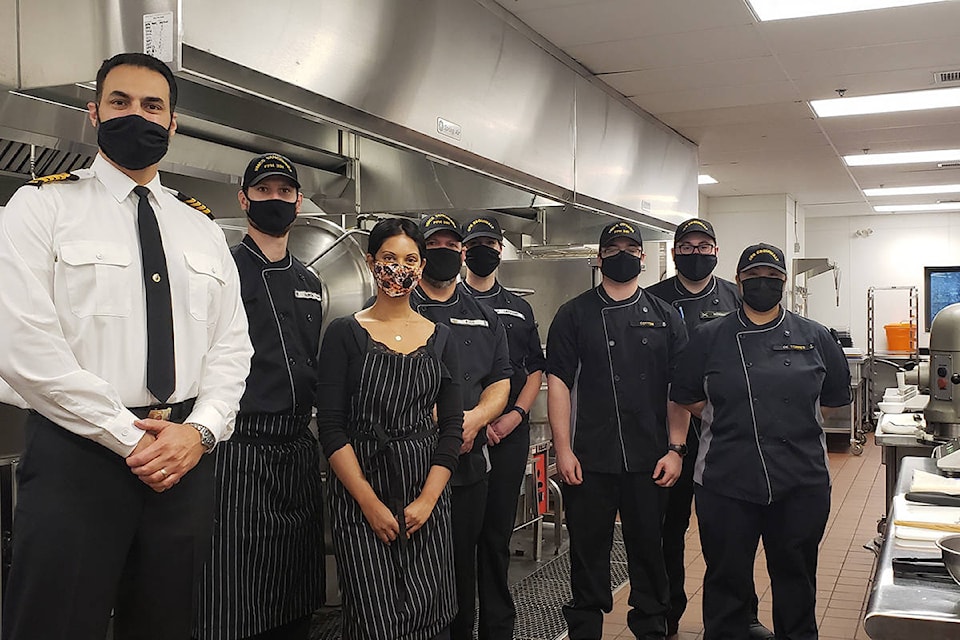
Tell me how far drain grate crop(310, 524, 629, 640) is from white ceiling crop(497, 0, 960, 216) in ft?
8.55

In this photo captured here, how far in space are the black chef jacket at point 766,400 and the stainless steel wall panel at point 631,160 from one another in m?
1.83

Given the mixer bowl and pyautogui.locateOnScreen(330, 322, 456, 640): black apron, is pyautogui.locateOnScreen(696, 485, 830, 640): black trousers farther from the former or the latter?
the mixer bowl

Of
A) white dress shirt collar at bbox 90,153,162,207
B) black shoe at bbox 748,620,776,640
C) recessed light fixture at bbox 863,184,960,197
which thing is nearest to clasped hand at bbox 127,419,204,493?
white dress shirt collar at bbox 90,153,162,207

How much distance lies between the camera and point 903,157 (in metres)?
7.95

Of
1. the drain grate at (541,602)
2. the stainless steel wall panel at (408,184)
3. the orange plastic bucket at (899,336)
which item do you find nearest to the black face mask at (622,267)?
the stainless steel wall panel at (408,184)

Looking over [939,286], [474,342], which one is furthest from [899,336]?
[474,342]

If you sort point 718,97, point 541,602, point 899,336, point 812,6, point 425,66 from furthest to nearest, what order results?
point 899,336 → point 718,97 → point 541,602 → point 812,6 → point 425,66

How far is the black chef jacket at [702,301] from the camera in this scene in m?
3.98

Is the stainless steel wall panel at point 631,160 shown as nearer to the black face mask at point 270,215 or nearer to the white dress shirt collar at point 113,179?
the black face mask at point 270,215

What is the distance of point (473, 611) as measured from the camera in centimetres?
321

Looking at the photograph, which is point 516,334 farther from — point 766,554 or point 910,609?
point 910,609

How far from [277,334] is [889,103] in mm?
4746

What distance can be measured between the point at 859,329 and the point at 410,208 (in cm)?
1064

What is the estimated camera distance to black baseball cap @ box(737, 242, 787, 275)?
3.14 m
